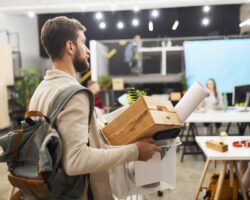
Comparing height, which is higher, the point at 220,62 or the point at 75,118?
the point at 220,62

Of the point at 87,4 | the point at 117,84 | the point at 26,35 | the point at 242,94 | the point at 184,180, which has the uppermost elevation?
the point at 87,4

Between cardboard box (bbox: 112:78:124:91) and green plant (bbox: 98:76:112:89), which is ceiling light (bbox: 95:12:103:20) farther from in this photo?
cardboard box (bbox: 112:78:124:91)

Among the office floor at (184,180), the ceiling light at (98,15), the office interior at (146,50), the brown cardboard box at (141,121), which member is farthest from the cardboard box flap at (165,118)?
the ceiling light at (98,15)

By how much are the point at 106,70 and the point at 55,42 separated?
267 inches

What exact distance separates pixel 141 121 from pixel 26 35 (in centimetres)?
834

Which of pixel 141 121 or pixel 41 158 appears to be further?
pixel 141 121

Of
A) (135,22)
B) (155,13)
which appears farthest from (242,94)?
(135,22)

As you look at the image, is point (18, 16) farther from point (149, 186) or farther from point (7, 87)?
point (149, 186)

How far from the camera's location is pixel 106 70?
309 inches

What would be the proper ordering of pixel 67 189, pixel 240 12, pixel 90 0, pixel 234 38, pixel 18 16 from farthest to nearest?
A: pixel 18 16, pixel 240 12, pixel 234 38, pixel 90 0, pixel 67 189

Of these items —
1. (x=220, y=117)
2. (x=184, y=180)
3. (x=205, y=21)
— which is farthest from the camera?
(x=205, y=21)

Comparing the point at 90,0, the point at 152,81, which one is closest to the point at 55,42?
the point at 90,0

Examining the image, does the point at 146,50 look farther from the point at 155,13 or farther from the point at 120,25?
the point at 120,25

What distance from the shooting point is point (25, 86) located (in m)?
6.88
